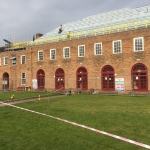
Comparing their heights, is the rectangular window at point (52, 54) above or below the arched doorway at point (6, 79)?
above

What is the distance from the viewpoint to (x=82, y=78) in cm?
2995

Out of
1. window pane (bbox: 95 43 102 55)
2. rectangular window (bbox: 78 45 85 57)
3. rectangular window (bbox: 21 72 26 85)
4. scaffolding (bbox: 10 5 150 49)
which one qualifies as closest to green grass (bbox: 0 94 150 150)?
window pane (bbox: 95 43 102 55)

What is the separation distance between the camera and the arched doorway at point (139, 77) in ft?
81.7

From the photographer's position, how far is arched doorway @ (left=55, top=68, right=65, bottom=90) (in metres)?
32.0

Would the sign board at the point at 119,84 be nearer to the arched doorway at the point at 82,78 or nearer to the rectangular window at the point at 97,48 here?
the rectangular window at the point at 97,48

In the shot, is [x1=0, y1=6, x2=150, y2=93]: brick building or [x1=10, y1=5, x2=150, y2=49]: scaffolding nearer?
[x1=0, y1=6, x2=150, y2=93]: brick building

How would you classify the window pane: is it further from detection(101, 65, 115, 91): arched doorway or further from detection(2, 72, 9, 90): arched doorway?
detection(2, 72, 9, 90): arched doorway

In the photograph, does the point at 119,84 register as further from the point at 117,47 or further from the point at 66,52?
the point at 66,52

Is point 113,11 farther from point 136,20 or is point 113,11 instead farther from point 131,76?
point 131,76

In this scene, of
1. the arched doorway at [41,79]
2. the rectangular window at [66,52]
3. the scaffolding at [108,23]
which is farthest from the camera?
the arched doorway at [41,79]

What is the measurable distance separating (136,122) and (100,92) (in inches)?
719

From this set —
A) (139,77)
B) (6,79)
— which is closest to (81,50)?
(139,77)

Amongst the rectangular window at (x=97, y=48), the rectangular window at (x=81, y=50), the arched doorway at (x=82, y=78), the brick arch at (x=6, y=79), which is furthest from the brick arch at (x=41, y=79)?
the rectangular window at (x=97, y=48)

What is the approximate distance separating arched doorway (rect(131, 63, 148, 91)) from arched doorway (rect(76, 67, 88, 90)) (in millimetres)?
6876
